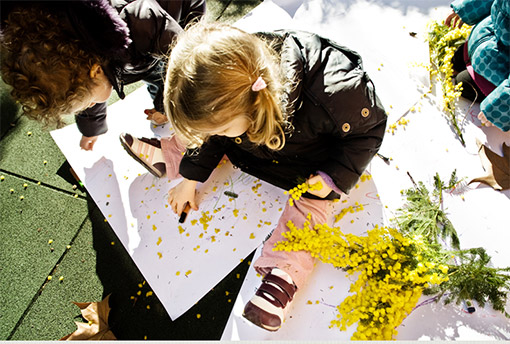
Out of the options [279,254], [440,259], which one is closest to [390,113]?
[440,259]

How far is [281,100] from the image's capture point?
1318 mm

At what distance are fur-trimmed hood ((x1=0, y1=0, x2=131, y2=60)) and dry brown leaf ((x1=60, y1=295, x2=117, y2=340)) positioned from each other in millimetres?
1105

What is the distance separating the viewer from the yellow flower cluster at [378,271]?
135 centimetres

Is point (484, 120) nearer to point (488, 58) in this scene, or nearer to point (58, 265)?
point (488, 58)

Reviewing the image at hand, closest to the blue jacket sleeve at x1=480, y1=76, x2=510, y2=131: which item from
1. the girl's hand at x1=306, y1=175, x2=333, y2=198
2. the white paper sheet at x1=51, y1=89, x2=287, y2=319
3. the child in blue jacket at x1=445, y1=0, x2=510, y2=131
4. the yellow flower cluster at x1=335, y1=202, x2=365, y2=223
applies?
the child in blue jacket at x1=445, y1=0, x2=510, y2=131

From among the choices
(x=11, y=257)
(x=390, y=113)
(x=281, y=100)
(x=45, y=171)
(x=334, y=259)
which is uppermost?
(x=281, y=100)

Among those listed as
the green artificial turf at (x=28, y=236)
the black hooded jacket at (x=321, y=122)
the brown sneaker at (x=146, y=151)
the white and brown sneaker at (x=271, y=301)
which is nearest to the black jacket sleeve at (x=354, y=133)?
the black hooded jacket at (x=321, y=122)

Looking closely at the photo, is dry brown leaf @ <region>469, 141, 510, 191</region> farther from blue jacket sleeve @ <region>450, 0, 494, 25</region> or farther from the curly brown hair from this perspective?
the curly brown hair

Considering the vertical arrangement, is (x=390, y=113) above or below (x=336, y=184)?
above

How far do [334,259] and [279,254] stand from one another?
230mm

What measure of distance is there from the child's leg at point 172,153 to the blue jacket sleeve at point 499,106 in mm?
1435

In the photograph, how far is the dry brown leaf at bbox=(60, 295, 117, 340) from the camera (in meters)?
1.68

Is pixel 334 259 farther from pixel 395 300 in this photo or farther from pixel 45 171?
pixel 45 171

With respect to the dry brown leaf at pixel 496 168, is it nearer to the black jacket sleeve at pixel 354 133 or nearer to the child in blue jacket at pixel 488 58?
the child in blue jacket at pixel 488 58
